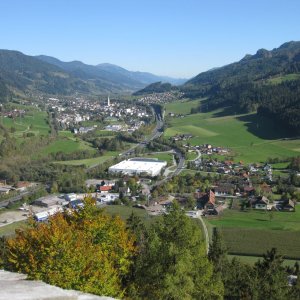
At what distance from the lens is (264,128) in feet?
265

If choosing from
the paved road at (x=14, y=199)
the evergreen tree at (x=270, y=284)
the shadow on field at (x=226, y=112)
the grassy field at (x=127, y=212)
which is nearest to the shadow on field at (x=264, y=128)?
the shadow on field at (x=226, y=112)

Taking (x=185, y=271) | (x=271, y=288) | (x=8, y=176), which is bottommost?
(x=8, y=176)

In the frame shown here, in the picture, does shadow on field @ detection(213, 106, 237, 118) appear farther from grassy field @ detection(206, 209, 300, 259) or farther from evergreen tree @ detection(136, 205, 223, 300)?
evergreen tree @ detection(136, 205, 223, 300)

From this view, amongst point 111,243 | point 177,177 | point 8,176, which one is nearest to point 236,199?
point 177,177

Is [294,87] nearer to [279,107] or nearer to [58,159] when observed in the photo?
[279,107]

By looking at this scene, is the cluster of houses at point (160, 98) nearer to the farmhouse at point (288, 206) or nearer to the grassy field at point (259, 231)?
the farmhouse at point (288, 206)

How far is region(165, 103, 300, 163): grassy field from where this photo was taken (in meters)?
63.5

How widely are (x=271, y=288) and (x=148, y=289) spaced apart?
459cm

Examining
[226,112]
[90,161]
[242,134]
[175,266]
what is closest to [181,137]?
[242,134]

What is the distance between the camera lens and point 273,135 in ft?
249

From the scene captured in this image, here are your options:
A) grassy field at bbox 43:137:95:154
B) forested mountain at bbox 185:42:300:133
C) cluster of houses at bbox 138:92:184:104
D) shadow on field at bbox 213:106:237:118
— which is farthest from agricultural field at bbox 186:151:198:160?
cluster of houses at bbox 138:92:184:104

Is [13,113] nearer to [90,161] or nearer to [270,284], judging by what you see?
[90,161]

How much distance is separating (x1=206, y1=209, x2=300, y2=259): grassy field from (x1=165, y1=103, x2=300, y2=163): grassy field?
23.6 m

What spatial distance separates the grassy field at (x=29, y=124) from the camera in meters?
79.4
